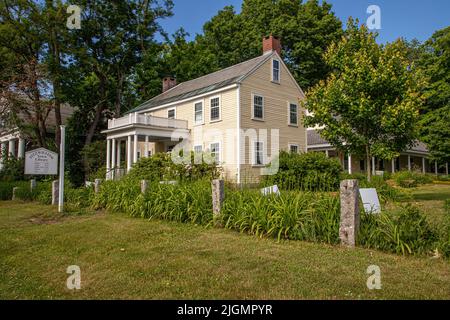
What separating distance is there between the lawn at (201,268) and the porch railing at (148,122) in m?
14.1

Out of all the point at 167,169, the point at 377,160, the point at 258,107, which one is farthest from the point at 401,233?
the point at 377,160

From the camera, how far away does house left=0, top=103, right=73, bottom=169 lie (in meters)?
23.5

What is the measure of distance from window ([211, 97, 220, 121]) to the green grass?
13.9 metres

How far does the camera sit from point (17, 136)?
29.1 meters

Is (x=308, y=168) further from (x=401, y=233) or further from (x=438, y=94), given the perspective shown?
(x=438, y=94)

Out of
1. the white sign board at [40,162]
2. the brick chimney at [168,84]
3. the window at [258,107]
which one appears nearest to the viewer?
the white sign board at [40,162]

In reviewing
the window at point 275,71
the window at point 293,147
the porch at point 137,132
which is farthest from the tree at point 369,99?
the porch at point 137,132

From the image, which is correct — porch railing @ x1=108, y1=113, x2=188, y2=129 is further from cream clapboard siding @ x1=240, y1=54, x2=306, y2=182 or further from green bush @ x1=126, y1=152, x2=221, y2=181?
green bush @ x1=126, y1=152, x2=221, y2=181

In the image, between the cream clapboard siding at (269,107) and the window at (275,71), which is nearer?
the cream clapboard siding at (269,107)

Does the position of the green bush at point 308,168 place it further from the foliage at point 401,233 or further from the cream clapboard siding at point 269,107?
the foliage at point 401,233

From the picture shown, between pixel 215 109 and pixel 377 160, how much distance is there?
14301 mm

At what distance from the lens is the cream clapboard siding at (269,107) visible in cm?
1914

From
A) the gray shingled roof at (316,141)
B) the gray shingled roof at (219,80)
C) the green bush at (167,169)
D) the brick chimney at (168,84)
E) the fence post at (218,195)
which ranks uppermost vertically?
the brick chimney at (168,84)

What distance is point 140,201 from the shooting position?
9086 mm
